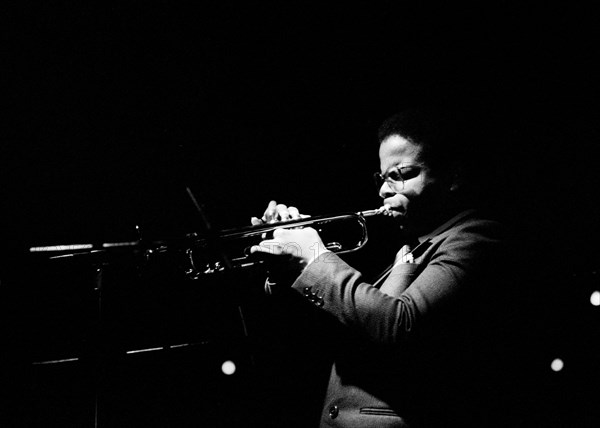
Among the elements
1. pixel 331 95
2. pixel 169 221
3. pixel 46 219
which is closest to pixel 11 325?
pixel 46 219

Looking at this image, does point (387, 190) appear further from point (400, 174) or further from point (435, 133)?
point (435, 133)

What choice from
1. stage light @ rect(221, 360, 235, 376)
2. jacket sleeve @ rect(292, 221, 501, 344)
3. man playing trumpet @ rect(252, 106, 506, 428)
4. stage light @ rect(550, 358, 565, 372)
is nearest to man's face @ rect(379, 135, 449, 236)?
man playing trumpet @ rect(252, 106, 506, 428)

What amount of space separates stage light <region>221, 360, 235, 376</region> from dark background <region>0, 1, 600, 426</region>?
0.38 feet

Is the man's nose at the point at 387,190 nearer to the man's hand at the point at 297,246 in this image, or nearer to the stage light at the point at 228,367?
the man's hand at the point at 297,246

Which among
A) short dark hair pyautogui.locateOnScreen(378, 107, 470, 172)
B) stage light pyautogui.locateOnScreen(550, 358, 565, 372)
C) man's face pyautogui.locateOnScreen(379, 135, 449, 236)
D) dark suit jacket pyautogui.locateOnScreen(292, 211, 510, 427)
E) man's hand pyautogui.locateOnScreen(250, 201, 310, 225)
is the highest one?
short dark hair pyautogui.locateOnScreen(378, 107, 470, 172)

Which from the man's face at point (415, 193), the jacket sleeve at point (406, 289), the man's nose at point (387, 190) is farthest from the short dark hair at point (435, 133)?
the jacket sleeve at point (406, 289)

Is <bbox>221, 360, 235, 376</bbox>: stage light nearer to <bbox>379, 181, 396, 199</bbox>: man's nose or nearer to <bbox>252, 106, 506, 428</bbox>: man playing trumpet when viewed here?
<bbox>252, 106, 506, 428</bbox>: man playing trumpet

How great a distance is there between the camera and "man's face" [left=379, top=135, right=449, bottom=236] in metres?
2.04

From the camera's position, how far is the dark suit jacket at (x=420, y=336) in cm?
157

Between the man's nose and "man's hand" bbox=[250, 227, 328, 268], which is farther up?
the man's nose

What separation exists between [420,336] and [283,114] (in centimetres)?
195

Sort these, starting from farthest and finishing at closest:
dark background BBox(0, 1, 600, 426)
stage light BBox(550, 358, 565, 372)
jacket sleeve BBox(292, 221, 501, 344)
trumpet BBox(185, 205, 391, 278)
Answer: stage light BBox(550, 358, 565, 372) → dark background BBox(0, 1, 600, 426) → trumpet BBox(185, 205, 391, 278) → jacket sleeve BBox(292, 221, 501, 344)

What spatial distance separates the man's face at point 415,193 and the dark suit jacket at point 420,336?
29 centimetres

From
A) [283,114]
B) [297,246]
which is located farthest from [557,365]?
[283,114]
